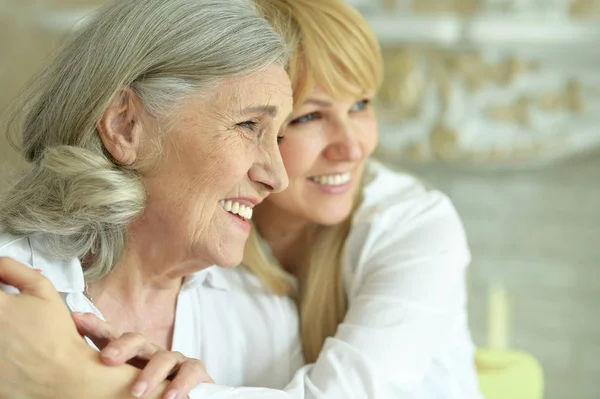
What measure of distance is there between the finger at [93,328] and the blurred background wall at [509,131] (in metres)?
1.55

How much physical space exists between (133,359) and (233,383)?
15.0 inches

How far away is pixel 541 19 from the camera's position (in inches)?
102

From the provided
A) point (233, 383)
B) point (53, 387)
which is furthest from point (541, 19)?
point (53, 387)

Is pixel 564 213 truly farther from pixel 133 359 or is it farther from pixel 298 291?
pixel 133 359

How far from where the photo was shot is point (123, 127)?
141cm

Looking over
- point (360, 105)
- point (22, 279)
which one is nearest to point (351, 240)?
point (360, 105)

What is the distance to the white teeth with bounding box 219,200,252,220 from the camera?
1.45m

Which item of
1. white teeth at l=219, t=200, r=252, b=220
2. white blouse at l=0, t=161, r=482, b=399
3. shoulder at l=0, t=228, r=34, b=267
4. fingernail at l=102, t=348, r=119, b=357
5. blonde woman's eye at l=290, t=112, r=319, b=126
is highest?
blonde woman's eye at l=290, t=112, r=319, b=126

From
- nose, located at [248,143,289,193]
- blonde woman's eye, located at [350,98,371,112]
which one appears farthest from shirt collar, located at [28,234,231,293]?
blonde woman's eye, located at [350,98,371,112]

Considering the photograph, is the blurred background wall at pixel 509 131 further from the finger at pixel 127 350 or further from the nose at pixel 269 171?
the finger at pixel 127 350

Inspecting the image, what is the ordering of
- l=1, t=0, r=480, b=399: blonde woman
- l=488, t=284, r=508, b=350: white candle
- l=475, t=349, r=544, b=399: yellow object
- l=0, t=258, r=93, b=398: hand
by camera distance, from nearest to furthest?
l=0, t=258, r=93, b=398: hand, l=1, t=0, r=480, b=399: blonde woman, l=475, t=349, r=544, b=399: yellow object, l=488, t=284, r=508, b=350: white candle

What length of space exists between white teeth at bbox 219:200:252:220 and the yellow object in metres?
1.01

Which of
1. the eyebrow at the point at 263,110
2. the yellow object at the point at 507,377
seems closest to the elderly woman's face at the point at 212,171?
the eyebrow at the point at 263,110

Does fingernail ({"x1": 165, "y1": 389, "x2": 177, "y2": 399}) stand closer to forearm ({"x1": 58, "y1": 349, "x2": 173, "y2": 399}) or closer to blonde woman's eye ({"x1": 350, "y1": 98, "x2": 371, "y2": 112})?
forearm ({"x1": 58, "y1": 349, "x2": 173, "y2": 399})
